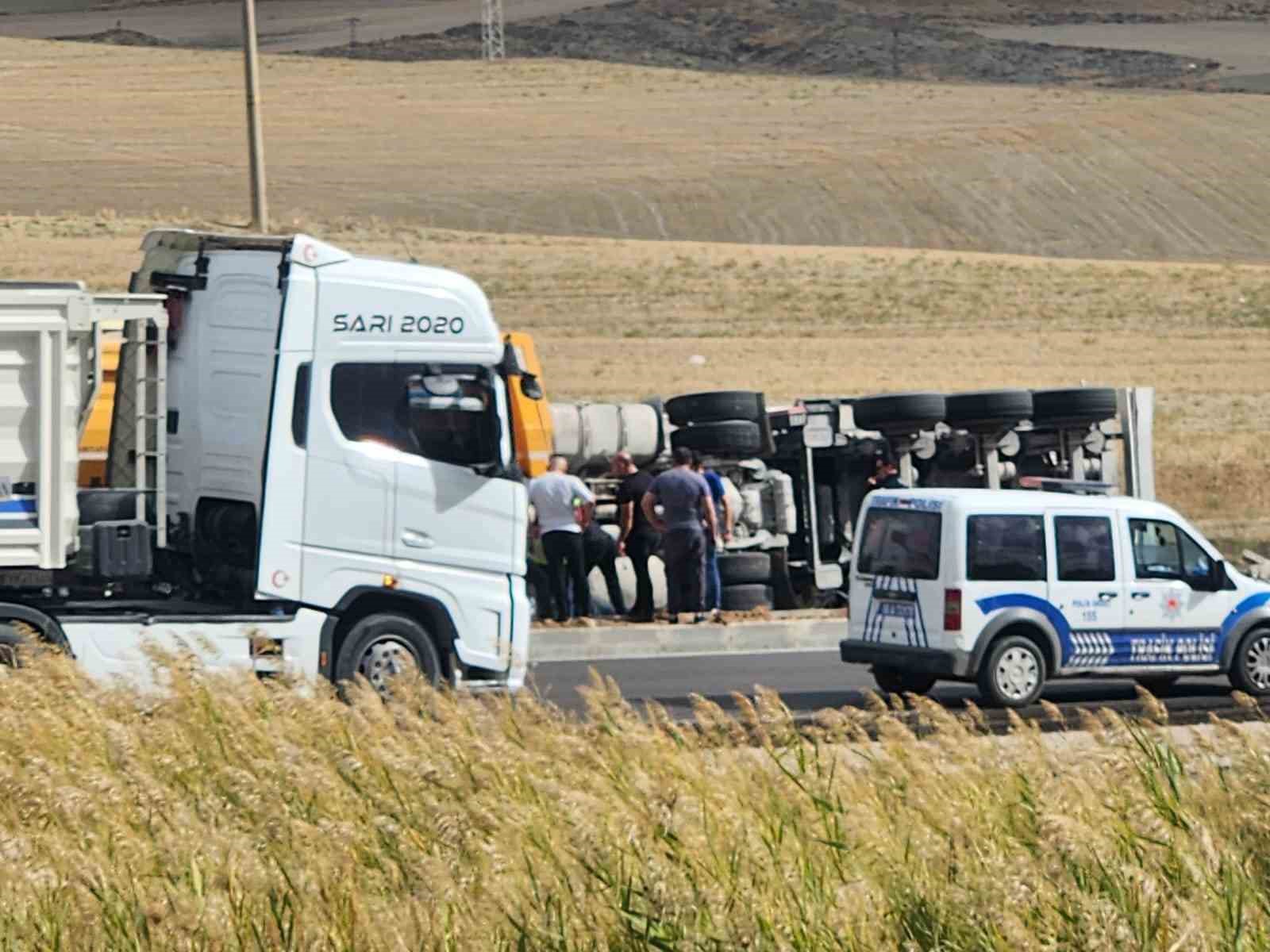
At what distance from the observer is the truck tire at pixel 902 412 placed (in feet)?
70.7

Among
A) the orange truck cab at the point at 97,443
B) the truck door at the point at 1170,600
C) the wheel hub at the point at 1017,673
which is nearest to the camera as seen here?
Answer: the orange truck cab at the point at 97,443

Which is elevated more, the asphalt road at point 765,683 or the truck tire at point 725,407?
the truck tire at point 725,407

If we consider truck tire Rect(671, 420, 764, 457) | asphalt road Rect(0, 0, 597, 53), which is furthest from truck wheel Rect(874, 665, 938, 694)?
asphalt road Rect(0, 0, 597, 53)

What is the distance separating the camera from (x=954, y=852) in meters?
6.47

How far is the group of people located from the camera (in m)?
19.5

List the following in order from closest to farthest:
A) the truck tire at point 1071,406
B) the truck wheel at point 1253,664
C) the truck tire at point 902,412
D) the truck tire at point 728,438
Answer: the truck wheel at point 1253,664 → the truck tire at point 728,438 → the truck tire at point 902,412 → the truck tire at point 1071,406

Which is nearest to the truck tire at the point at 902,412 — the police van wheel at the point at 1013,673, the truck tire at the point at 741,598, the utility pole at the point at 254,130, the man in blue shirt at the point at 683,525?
the truck tire at the point at 741,598

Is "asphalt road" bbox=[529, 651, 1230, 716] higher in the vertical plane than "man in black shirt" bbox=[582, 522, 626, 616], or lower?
lower

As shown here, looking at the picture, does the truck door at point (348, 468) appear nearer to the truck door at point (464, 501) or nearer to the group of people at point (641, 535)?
the truck door at point (464, 501)

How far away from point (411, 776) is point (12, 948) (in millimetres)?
1666

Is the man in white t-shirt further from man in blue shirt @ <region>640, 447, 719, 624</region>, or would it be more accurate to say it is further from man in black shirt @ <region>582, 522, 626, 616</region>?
man in blue shirt @ <region>640, 447, 719, 624</region>

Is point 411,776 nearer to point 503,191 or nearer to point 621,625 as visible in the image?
point 621,625

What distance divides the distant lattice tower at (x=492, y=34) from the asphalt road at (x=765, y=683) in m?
88.7

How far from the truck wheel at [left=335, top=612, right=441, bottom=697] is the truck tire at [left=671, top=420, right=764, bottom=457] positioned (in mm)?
6750
